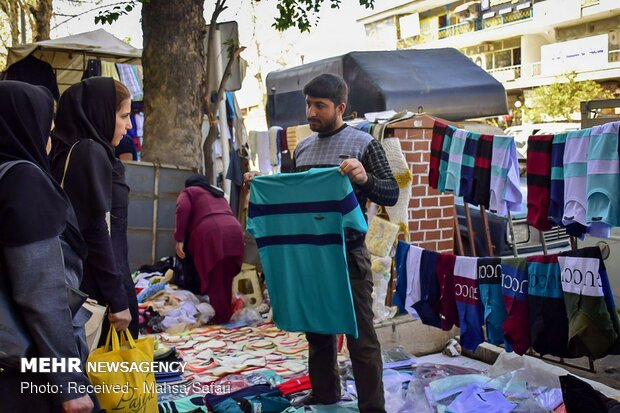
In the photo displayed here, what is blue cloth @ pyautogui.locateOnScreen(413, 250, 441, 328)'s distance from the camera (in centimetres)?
470

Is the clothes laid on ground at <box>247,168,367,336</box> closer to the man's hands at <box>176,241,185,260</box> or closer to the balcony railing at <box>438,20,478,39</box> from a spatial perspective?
the man's hands at <box>176,241,185,260</box>

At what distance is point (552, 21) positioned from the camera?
3366 centimetres

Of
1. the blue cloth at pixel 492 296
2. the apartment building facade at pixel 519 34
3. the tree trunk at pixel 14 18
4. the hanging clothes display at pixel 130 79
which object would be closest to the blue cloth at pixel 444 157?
the blue cloth at pixel 492 296

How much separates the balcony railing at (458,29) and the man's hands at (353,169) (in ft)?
125

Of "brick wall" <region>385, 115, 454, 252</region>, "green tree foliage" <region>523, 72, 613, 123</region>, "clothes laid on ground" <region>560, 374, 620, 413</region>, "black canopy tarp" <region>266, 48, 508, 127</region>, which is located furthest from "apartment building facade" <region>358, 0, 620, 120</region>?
"clothes laid on ground" <region>560, 374, 620, 413</region>

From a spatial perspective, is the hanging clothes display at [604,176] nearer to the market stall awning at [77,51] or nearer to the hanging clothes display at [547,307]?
the hanging clothes display at [547,307]

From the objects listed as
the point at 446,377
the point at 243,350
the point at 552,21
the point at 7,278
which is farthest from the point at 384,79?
the point at 552,21

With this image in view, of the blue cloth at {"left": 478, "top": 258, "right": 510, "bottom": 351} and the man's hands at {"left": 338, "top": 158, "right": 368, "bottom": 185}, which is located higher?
the man's hands at {"left": 338, "top": 158, "right": 368, "bottom": 185}

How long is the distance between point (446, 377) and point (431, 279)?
2.20 ft

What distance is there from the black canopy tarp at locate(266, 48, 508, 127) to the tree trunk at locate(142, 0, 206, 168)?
104 inches

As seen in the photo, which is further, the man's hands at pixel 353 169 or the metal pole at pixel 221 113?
the metal pole at pixel 221 113

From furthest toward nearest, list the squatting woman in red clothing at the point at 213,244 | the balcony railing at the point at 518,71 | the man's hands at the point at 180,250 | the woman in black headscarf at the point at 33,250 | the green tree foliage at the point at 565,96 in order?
1. the balcony railing at the point at 518,71
2. the green tree foliage at the point at 565,96
3. the man's hands at the point at 180,250
4. the squatting woman in red clothing at the point at 213,244
5. the woman in black headscarf at the point at 33,250

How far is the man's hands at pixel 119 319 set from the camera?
331 cm

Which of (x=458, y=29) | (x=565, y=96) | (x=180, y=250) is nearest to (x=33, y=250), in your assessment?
(x=180, y=250)
